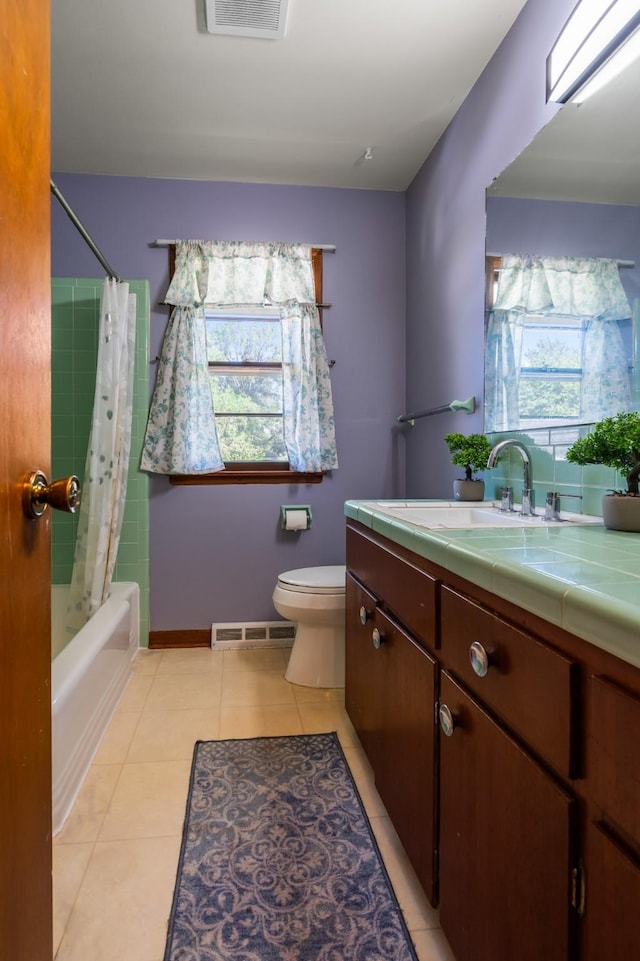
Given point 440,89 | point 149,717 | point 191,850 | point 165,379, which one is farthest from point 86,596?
point 440,89

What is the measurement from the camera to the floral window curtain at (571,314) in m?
1.35

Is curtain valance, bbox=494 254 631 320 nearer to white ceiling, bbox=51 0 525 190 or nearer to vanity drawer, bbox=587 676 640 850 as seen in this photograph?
white ceiling, bbox=51 0 525 190

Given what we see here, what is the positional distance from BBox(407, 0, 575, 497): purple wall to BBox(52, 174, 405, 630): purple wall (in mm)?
149

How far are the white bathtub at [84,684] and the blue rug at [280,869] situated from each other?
35 cm

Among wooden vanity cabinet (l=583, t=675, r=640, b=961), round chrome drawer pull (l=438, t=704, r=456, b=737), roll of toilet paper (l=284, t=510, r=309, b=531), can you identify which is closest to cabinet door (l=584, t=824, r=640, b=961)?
wooden vanity cabinet (l=583, t=675, r=640, b=961)

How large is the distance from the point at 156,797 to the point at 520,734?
1277 millimetres

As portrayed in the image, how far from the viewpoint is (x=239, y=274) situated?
9.26 ft

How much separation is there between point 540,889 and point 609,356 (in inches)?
46.0

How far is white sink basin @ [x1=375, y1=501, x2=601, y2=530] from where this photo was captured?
149 cm

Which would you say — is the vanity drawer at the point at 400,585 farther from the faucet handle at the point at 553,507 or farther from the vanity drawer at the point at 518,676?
the faucet handle at the point at 553,507

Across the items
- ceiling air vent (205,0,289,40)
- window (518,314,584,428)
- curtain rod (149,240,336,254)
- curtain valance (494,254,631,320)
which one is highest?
ceiling air vent (205,0,289,40)

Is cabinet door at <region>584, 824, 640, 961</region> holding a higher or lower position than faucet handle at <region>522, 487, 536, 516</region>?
lower

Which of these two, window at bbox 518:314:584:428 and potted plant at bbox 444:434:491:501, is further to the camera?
potted plant at bbox 444:434:491:501

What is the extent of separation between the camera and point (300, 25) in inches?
72.7
